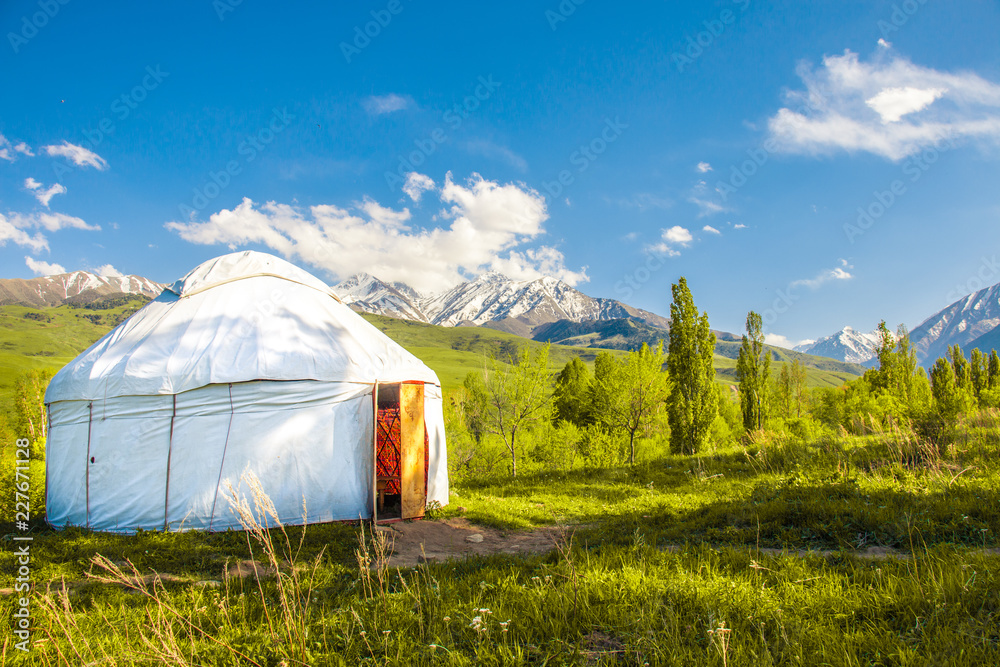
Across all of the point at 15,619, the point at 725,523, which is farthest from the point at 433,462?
the point at 15,619

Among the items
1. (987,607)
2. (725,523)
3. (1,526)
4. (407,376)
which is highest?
(407,376)

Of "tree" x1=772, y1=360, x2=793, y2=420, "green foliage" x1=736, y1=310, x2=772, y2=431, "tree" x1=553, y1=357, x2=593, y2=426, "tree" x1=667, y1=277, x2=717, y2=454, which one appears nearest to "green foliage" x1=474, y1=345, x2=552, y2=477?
"tree" x1=667, y1=277, x2=717, y2=454

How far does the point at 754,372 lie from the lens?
99.7ft

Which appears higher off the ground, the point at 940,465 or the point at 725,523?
the point at 940,465

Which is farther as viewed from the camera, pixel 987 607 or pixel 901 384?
pixel 901 384

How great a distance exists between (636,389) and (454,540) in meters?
11.6

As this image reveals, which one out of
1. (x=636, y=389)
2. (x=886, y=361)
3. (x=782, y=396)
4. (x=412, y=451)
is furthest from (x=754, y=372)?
(x=412, y=451)

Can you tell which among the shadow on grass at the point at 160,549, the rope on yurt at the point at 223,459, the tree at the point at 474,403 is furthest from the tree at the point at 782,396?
the rope on yurt at the point at 223,459

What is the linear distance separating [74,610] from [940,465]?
399 inches

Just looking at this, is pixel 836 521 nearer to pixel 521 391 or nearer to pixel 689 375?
pixel 521 391

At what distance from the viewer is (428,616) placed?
3.17 m

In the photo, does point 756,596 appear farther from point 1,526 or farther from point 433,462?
point 1,526

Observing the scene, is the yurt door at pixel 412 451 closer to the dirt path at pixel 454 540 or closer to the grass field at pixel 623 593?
the dirt path at pixel 454 540

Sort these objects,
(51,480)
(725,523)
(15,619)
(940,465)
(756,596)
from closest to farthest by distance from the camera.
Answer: (756,596) → (15,619) → (725,523) → (940,465) → (51,480)
